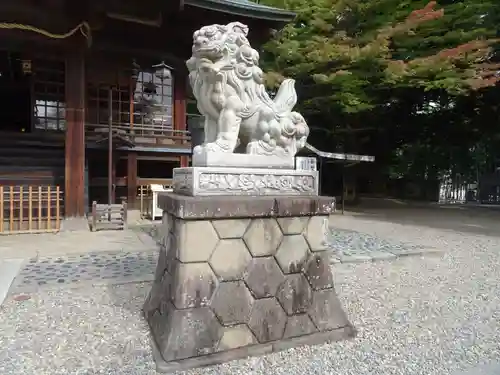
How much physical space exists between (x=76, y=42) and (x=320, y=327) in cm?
750

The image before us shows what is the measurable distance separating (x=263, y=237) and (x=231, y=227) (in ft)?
0.81

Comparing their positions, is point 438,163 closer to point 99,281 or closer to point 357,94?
point 357,94

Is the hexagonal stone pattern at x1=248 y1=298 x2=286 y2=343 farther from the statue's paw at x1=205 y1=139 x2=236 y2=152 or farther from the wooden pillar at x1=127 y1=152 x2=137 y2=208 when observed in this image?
the wooden pillar at x1=127 y1=152 x2=137 y2=208

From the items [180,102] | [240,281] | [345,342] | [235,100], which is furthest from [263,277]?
[180,102]

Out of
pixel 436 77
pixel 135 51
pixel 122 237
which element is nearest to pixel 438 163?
pixel 436 77

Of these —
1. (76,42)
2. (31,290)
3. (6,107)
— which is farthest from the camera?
(6,107)

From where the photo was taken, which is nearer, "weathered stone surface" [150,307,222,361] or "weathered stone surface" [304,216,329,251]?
"weathered stone surface" [150,307,222,361]

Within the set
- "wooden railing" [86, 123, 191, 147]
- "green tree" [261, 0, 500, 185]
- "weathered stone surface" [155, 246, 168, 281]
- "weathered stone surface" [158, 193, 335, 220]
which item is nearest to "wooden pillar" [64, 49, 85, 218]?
"wooden railing" [86, 123, 191, 147]

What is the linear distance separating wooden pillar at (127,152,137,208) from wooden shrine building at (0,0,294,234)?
0.09ft

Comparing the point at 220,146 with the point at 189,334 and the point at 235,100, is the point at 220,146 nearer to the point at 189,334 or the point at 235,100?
the point at 235,100

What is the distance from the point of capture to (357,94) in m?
10.9

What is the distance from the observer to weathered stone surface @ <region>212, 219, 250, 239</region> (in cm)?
229

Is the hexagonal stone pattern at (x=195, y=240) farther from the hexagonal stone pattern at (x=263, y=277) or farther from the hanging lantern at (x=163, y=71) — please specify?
the hanging lantern at (x=163, y=71)

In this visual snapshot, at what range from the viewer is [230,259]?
7.70 ft
